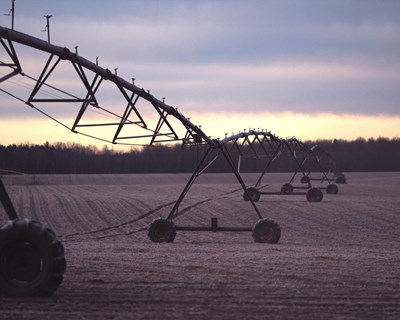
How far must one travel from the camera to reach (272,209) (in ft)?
131

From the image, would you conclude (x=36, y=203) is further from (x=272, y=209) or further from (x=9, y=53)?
(x=9, y=53)

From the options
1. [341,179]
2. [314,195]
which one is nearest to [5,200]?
[314,195]

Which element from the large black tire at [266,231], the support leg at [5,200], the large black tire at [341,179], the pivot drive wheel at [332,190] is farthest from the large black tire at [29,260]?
the large black tire at [341,179]

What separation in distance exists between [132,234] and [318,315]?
20.8m

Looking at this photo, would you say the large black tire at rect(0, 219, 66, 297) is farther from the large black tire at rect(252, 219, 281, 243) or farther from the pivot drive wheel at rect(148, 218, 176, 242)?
the large black tire at rect(252, 219, 281, 243)

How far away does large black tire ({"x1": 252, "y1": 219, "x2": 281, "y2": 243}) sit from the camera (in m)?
22.8

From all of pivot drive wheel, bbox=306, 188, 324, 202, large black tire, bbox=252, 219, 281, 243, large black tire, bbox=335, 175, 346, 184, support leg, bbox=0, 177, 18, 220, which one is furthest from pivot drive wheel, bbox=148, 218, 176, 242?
large black tire, bbox=335, 175, 346, 184

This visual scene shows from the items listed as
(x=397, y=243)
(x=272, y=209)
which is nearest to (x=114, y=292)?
(x=397, y=243)

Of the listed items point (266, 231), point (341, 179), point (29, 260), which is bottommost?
point (266, 231)

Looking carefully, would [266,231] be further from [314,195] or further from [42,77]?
[314,195]

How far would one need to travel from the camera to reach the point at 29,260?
10.0m

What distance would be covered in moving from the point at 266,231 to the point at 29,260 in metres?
13.6

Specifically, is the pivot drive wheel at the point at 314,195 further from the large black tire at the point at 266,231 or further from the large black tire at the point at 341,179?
the large black tire at the point at 341,179

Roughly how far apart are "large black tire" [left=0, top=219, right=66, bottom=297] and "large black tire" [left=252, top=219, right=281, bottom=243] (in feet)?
43.9
